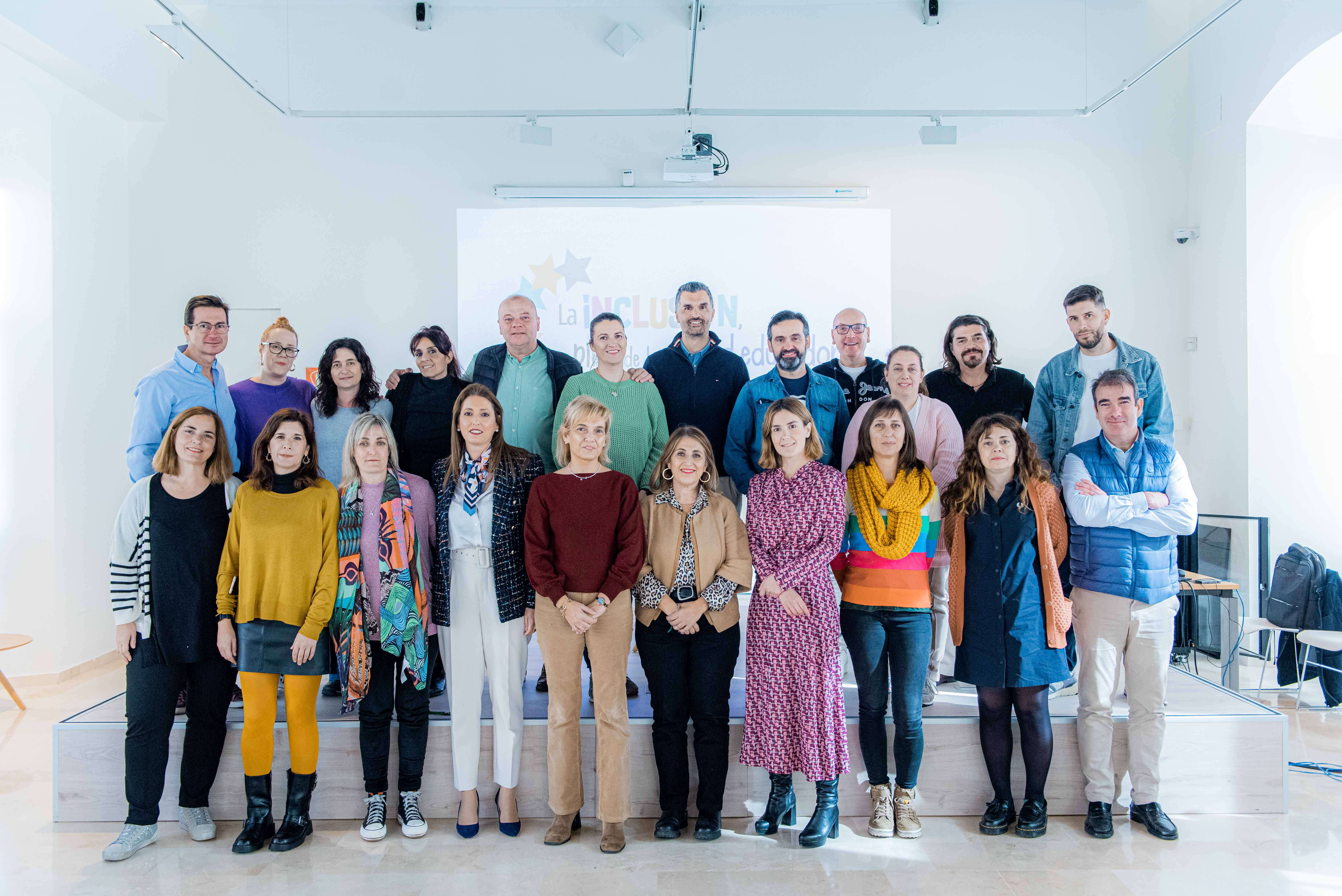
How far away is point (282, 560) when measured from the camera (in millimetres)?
2590

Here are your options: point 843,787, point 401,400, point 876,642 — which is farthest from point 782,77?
point 843,787

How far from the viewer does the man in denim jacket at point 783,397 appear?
3.11 meters

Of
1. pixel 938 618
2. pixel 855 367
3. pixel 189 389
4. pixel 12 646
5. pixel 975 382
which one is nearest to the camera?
pixel 189 389

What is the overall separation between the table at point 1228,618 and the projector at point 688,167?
368cm

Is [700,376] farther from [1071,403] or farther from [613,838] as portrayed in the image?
[613,838]

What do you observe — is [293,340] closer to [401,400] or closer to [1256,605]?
[401,400]

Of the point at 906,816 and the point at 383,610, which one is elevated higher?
the point at 383,610

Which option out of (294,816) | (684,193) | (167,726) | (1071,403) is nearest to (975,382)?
(1071,403)

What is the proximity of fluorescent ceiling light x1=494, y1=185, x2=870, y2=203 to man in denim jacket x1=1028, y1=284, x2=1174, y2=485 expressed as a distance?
253cm

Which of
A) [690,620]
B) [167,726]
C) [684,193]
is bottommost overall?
[167,726]

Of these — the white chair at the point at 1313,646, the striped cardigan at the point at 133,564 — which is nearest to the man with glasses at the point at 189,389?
the striped cardigan at the point at 133,564

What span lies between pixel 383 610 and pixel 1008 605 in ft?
6.94

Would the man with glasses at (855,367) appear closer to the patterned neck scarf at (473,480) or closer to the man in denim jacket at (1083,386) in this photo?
the man in denim jacket at (1083,386)

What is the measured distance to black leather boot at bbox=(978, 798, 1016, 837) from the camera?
2734 millimetres
